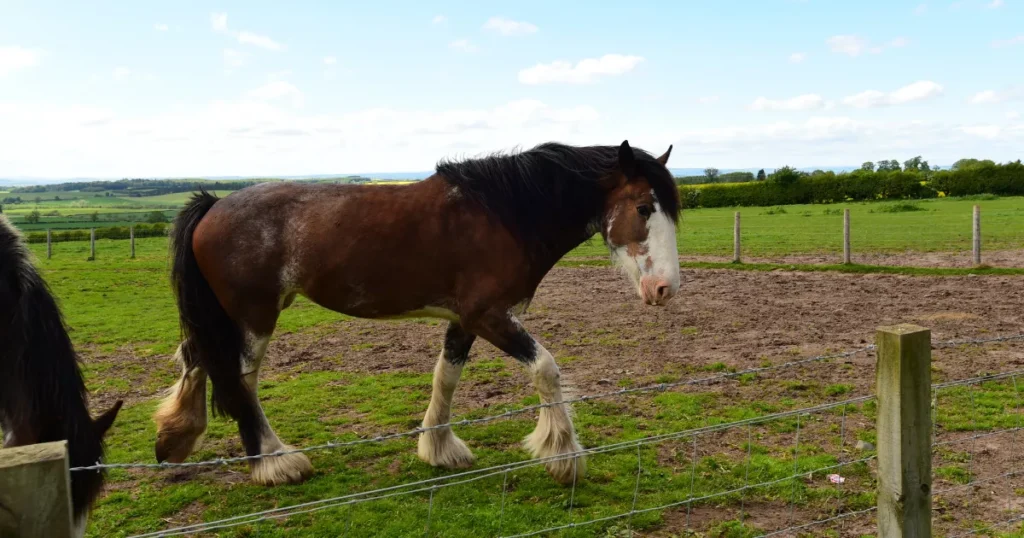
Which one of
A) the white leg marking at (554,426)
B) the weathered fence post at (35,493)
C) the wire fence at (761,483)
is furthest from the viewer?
the white leg marking at (554,426)

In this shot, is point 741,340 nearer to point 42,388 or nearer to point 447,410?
point 447,410

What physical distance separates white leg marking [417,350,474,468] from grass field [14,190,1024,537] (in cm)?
11

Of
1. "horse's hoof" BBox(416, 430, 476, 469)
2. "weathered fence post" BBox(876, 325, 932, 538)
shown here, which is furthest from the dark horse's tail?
"weathered fence post" BBox(876, 325, 932, 538)

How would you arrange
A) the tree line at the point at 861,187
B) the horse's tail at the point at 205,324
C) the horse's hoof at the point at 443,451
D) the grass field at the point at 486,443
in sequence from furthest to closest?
1. the tree line at the point at 861,187
2. the horse's hoof at the point at 443,451
3. the horse's tail at the point at 205,324
4. the grass field at the point at 486,443

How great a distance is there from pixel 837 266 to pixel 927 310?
4755mm

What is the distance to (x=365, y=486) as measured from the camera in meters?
4.41

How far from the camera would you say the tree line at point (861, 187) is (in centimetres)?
3741

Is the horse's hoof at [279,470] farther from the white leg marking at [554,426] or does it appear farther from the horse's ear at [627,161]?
the horse's ear at [627,161]

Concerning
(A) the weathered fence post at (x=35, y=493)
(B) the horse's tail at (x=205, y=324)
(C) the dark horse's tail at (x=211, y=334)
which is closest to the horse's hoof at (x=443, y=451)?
(C) the dark horse's tail at (x=211, y=334)

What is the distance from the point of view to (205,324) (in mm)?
4609

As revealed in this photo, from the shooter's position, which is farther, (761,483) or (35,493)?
(761,483)

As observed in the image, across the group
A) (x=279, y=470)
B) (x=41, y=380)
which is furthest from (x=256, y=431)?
(x=41, y=380)

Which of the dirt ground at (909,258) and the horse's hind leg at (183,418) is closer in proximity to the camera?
the horse's hind leg at (183,418)

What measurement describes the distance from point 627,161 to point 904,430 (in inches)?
90.6
